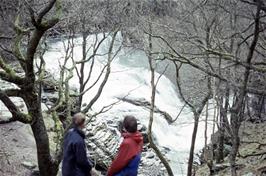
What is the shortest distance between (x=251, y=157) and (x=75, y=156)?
35.1 feet

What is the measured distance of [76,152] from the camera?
6.31 metres

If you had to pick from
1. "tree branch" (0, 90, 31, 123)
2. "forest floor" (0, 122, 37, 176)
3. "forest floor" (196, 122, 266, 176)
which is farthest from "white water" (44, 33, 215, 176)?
"tree branch" (0, 90, 31, 123)

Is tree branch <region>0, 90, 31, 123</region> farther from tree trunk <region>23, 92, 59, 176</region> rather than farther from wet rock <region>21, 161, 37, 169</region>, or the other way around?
wet rock <region>21, 161, 37, 169</region>

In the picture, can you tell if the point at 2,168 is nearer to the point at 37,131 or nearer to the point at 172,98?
the point at 37,131

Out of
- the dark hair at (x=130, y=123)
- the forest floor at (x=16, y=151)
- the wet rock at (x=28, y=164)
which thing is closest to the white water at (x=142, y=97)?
the forest floor at (x=16, y=151)

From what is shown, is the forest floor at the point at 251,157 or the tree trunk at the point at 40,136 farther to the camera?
the forest floor at the point at 251,157

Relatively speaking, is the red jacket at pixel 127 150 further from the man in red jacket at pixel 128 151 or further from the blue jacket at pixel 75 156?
the blue jacket at pixel 75 156

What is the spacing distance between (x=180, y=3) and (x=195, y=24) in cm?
297

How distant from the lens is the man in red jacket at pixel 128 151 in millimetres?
5957

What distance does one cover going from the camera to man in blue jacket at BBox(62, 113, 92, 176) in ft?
20.6

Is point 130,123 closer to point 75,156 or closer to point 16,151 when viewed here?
point 75,156

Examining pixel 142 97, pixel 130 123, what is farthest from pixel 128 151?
pixel 142 97

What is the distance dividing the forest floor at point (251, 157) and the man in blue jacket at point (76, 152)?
5.28m

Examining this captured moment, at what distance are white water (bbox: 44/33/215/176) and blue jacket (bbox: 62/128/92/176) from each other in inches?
462
